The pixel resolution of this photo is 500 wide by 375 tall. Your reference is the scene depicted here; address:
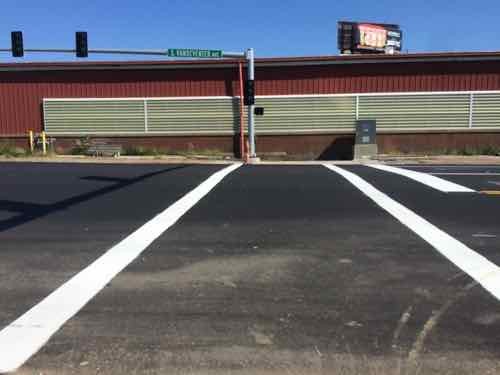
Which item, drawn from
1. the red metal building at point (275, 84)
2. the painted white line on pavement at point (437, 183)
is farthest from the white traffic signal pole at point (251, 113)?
the painted white line on pavement at point (437, 183)

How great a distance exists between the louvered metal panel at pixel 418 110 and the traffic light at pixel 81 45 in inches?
522

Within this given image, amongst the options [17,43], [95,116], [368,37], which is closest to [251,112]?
[95,116]

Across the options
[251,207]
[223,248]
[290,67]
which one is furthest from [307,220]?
[290,67]

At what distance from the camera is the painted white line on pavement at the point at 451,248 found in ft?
14.5

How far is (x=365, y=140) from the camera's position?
22781mm

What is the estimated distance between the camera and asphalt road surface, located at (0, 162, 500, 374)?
3.07 m

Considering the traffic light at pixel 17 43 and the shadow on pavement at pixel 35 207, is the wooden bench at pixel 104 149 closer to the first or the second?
the traffic light at pixel 17 43

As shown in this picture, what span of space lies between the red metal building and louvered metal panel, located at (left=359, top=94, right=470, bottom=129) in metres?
0.31

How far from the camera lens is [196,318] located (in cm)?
366

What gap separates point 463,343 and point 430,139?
22376 mm

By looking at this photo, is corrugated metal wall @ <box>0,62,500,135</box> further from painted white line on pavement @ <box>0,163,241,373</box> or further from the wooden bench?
painted white line on pavement @ <box>0,163,241,373</box>

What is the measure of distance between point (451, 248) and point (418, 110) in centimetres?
1977

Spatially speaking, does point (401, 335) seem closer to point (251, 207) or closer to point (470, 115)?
point (251, 207)

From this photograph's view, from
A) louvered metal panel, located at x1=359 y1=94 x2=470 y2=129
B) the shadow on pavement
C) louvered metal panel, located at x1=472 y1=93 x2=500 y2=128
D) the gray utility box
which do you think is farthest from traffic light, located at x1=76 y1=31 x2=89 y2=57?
louvered metal panel, located at x1=472 y1=93 x2=500 y2=128
